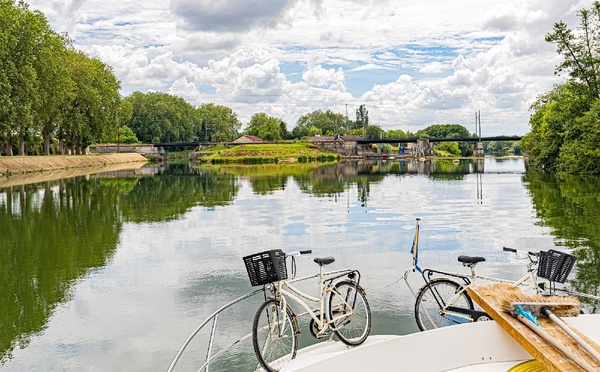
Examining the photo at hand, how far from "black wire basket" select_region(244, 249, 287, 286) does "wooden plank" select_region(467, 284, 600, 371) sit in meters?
2.25

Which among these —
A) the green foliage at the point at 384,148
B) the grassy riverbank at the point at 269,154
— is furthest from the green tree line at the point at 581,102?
the green foliage at the point at 384,148

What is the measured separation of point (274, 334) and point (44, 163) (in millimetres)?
74014

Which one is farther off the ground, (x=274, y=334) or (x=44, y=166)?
(x=44, y=166)

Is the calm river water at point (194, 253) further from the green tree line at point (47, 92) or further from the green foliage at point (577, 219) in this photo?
the green tree line at point (47, 92)

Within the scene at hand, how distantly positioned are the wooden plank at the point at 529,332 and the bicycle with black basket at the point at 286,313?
6.90ft

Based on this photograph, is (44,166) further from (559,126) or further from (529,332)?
(529,332)

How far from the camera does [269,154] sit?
444ft

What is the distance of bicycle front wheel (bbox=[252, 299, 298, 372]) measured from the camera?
7.15m

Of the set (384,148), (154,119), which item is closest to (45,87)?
(154,119)

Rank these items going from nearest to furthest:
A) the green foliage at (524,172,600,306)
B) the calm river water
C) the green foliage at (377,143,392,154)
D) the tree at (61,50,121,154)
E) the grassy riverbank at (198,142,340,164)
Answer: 1. the calm river water
2. the green foliage at (524,172,600,306)
3. the tree at (61,50,121,154)
4. the grassy riverbank at (198,142,340,164)
5. the green foliage at (377,143,392,154)

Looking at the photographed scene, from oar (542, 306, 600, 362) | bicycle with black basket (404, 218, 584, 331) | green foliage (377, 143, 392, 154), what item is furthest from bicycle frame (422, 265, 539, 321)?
green foliage (377, 143, 392, 154)

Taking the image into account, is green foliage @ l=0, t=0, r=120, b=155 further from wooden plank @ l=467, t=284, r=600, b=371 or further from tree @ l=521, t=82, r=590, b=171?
wooden plank @ l=467, t=284, r=600, b=371

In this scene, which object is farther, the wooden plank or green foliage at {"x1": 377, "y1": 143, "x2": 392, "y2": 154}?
green foliage at {"x1": 377, "y1": 143, "x2": 392, "y2": 154}

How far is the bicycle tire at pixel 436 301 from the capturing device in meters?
8.36
